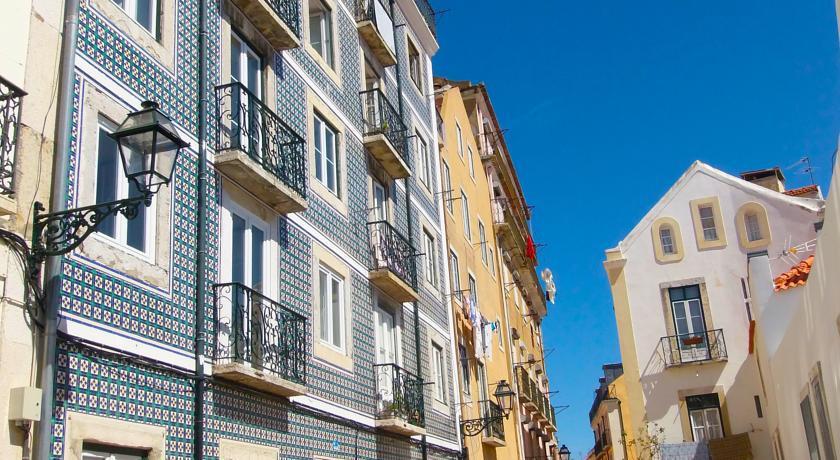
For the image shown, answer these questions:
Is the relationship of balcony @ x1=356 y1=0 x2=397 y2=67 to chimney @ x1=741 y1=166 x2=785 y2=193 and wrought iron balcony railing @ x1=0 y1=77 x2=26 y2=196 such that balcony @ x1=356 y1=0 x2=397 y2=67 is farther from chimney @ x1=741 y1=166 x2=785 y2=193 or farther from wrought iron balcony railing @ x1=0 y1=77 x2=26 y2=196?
chimney @ x1=741 y1=166 x2=785 y2=193

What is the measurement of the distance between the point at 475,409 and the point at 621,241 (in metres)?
10.7

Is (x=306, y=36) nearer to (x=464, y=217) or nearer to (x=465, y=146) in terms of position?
(x=464, y=217)

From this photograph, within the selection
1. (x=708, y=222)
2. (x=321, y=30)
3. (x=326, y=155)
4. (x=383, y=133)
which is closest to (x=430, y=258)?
(x=383, y=133)

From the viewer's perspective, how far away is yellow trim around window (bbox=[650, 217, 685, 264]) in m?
29.4

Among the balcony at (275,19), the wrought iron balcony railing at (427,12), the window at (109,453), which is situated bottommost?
the window at (109,453)

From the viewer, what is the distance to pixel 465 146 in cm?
2817

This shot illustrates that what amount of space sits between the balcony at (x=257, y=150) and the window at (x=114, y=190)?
1814 mm

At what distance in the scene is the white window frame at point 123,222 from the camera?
842 cm

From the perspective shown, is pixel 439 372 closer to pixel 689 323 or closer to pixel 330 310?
pixel 330 310

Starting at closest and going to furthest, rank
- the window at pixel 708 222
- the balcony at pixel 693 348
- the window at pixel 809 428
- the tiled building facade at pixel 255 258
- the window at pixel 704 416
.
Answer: the tiled building facade at pixel 255 258, the window at pixel 809 428, the window at pixel 704 416, the balcony at pixel 693 348, the window at pixel 708 222

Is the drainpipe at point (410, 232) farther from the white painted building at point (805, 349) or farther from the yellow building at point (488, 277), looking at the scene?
the white painted building at point (805, 349)

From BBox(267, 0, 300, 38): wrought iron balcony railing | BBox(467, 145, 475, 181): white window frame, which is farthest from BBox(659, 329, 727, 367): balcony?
BBox(267, 0, 300, 38): wrought iron balcony railing

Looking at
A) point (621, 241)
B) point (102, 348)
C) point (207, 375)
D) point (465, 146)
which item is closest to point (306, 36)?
point (207, 375)

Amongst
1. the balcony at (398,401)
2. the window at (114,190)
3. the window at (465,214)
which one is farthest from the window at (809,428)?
the window at (465,214)
